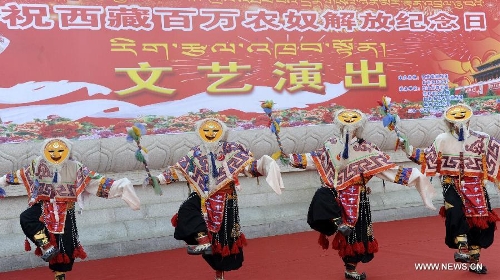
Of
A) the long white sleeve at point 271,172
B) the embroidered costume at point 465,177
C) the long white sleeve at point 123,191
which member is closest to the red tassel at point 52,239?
the long white sleeve at point 123,191

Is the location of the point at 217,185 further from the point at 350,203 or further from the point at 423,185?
the point at 423,185

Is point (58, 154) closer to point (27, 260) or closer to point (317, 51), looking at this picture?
point (27, 260)

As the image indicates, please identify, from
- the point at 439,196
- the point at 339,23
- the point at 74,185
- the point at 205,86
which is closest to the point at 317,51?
the point at 339,23

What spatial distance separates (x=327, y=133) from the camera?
850 cm

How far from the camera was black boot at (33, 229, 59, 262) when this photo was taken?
5.35 m

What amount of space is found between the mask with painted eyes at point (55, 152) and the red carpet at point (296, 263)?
47.8 inches

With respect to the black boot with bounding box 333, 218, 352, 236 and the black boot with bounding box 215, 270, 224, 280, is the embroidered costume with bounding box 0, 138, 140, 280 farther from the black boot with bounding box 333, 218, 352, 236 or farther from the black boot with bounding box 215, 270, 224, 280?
the black boot with bounding box 333, 218, 352, 236

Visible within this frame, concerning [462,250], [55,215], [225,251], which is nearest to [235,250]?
[225,251]

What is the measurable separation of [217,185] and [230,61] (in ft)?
9.89

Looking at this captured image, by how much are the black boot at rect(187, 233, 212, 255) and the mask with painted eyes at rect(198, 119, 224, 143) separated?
2.48ft

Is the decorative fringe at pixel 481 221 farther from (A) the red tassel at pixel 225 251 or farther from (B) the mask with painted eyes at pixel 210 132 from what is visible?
(B) the mask with painted eyes at pixel 210 132

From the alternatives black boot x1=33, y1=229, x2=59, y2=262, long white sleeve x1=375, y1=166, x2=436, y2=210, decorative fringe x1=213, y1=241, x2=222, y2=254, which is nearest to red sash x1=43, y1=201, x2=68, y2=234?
black boot x1=33, y1=229, x2=59, y2=262

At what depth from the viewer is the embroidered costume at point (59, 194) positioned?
Result: 5.51m

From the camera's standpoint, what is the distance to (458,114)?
5.71m
